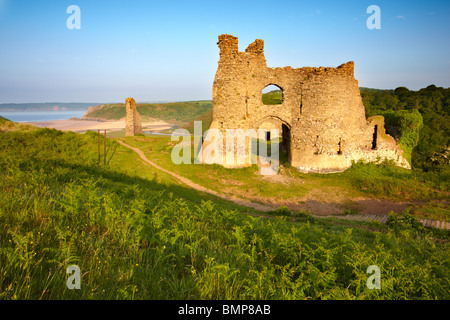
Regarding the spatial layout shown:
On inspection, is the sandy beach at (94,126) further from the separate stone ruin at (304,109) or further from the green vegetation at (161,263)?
the green vegetation at (161,263)

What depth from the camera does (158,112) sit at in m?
120

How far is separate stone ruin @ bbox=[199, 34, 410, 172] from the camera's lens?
2175 cm

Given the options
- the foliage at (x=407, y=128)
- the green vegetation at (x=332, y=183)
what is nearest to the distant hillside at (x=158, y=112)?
the green vegetation at (x=332, y=183)

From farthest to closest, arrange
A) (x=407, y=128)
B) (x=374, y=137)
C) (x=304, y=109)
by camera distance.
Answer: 1. (x=374, y=137)
2. (x=407, y=128)
3. (x=304, y=109)

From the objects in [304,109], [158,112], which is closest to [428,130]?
[304,109]

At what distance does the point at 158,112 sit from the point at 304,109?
108m

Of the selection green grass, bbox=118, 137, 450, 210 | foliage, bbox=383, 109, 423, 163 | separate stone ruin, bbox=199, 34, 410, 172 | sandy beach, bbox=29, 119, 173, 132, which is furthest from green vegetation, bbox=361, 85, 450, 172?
sandy beach, bbox=29, 119, 173, 132

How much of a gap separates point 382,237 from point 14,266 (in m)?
9.69

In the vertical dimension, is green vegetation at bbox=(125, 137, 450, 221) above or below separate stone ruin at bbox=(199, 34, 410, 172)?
below

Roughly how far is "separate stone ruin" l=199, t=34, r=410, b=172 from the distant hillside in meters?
89.2

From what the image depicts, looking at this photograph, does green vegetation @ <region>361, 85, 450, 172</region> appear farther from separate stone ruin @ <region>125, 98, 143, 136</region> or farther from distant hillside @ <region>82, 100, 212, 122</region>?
distant hillside @ <region>82, 100, 212, 122</region>

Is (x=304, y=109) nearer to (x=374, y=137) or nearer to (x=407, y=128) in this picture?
(x=374, y=137)

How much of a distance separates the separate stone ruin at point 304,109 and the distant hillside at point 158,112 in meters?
89.2
